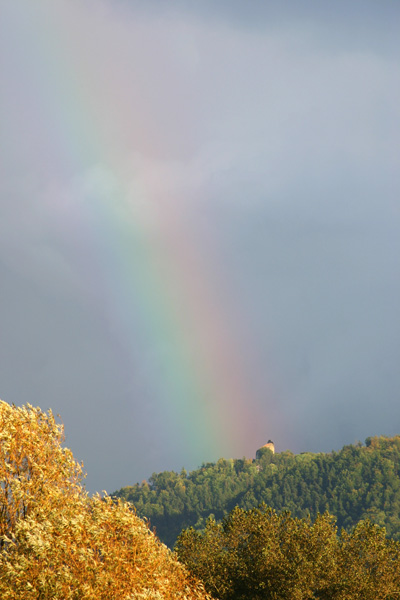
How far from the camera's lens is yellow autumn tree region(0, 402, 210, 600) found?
2514 centimetres

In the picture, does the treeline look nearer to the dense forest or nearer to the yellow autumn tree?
the dense forest

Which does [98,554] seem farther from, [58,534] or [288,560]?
[288,560]

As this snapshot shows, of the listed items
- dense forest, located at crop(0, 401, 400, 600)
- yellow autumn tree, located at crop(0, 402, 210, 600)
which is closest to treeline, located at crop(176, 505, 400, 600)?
dense forest, located at crop(0, 401, 400, 600)

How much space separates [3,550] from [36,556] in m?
1.60

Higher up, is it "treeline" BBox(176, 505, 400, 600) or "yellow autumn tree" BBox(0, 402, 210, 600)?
"treeline" BBox(176, 505, 400, 600)

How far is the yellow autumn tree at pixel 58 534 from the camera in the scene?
25141mm

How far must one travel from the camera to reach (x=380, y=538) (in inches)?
2104

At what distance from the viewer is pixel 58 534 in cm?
2705

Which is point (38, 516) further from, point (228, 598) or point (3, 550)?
point (228, 598)

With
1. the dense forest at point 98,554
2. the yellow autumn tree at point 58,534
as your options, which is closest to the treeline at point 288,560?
the dense forest at point 98,554

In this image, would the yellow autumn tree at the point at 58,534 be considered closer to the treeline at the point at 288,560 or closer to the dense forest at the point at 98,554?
the dense forest at the point at 98,554

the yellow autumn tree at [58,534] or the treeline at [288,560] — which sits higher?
the treeline at [288,560]

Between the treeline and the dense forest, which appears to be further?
the treeline

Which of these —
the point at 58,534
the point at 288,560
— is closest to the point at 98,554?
the point at 58,534
